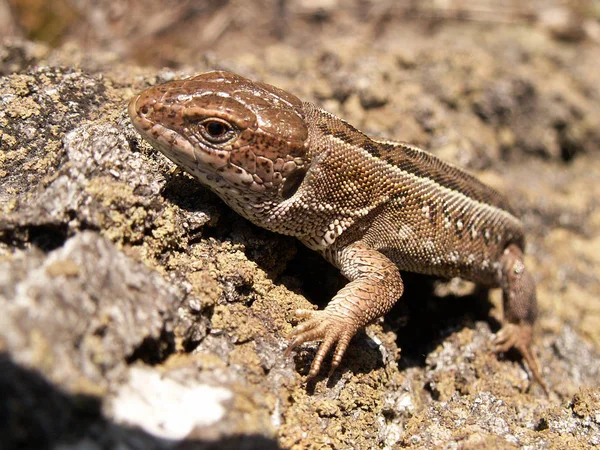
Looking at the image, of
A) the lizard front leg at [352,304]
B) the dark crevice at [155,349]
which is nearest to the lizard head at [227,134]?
the lizard front leg at [352,304]

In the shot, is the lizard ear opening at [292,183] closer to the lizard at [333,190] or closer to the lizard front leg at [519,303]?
the lizard at [333,190]

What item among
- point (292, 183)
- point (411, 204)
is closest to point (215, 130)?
point (292, 183)

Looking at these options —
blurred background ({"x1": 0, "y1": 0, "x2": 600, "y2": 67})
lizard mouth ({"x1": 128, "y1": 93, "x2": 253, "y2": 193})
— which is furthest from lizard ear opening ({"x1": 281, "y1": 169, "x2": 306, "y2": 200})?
blurred background ({"x1": 0, "y1": 0, "x2": 600, "y2": 67})

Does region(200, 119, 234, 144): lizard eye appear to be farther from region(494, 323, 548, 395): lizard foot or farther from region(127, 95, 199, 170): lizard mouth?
region(494, 323, 548, 395): lizard foot

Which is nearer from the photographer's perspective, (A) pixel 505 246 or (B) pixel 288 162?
(B) pixel 288 162

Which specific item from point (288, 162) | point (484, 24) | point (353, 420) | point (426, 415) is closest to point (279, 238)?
point (288, 162)

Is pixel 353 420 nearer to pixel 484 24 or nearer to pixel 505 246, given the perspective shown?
pixel 505 246
